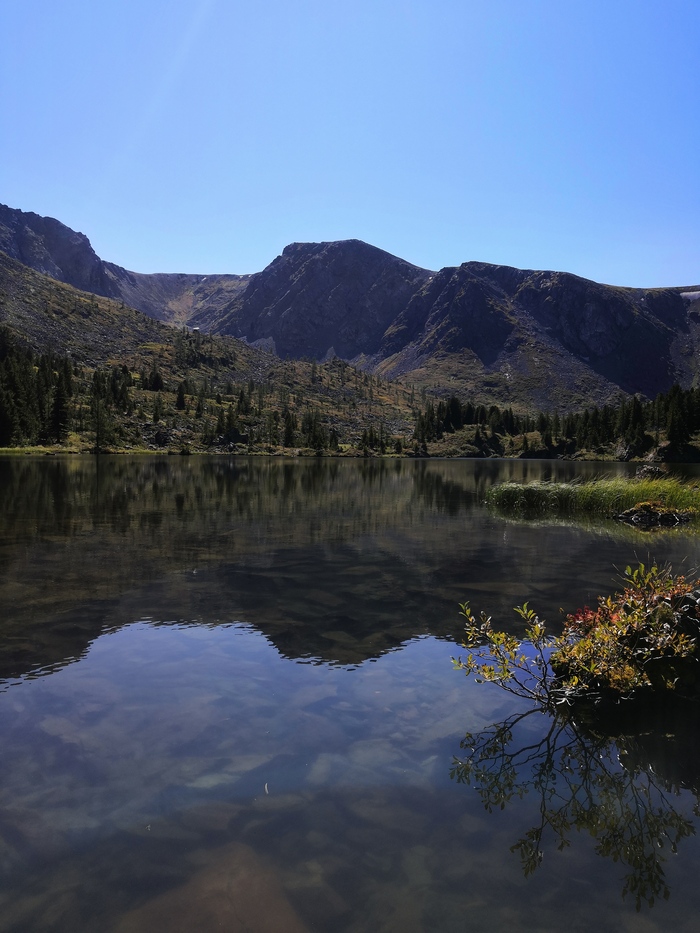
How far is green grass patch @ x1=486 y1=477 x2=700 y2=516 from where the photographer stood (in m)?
43.3

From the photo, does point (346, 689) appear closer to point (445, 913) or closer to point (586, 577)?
point (445, 913)

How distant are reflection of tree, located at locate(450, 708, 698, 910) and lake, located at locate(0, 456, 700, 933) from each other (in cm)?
3

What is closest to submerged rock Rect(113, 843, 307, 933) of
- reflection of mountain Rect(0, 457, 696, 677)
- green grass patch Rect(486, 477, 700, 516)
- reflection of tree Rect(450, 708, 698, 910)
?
reflection of tree Rect(450, 708, 698, 910)

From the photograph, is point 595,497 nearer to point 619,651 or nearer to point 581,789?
point 619,651

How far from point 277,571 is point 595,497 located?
32066mm

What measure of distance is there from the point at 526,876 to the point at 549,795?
6.19ft

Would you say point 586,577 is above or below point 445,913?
below

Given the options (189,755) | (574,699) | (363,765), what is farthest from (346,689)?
(574,699)

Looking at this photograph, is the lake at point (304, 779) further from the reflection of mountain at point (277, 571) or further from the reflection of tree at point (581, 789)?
the reflection of mountain at point (277, 571)

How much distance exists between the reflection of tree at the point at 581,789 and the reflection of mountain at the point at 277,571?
481cm

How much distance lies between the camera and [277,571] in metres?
22.9

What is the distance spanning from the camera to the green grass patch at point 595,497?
4328 centimetres

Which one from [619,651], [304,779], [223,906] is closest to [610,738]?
[619,651]

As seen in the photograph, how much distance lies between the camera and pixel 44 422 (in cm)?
14525
